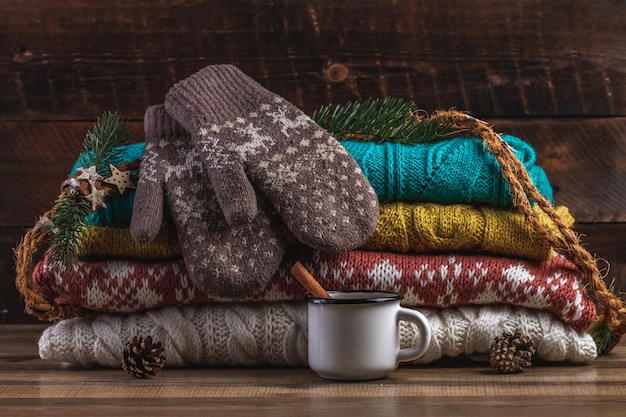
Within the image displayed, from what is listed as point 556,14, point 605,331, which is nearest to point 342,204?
point 605,331

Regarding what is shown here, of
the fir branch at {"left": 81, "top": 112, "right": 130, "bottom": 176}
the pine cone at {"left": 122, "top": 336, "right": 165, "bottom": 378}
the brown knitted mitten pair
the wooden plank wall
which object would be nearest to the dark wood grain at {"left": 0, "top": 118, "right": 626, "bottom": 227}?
the wooden plank wall

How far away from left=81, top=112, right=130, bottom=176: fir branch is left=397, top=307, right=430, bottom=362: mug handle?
40cm

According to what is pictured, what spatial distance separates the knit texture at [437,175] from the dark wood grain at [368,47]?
0.35 meters

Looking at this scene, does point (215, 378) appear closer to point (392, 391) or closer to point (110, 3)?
point (392, 391)

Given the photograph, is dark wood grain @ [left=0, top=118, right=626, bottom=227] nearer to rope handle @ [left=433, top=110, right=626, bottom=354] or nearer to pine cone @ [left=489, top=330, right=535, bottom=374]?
rope handle @ [left=433, top=110, right=626, bottom=354]

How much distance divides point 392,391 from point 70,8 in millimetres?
864

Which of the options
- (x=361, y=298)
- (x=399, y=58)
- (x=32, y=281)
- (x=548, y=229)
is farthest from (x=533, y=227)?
(x=32, y=281)

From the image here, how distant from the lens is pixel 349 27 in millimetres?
1358

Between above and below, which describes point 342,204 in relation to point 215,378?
above

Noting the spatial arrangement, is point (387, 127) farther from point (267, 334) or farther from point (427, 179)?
point (267, 334)

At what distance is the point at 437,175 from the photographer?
1023 millimetres

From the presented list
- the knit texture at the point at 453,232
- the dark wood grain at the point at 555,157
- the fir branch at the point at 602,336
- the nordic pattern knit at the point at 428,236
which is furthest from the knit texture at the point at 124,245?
the fir branch at the point at 602,336

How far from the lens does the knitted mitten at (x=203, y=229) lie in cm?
95

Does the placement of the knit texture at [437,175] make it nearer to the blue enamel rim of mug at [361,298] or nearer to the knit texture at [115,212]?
the blue enamel rim of mug at [361,298]
